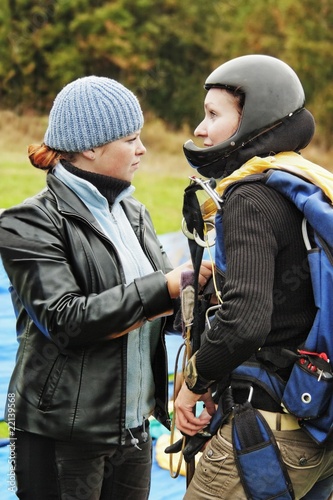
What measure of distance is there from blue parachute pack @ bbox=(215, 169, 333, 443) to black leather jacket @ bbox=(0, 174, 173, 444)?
1.54 feet

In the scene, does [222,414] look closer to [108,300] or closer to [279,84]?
[108,300]

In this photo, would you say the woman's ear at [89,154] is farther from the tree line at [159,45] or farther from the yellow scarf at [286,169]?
the tree line at [159,45]

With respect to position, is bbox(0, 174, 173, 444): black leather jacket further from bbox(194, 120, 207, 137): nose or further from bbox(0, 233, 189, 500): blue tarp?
bbox(0, 233, 189, 500): blue tarp

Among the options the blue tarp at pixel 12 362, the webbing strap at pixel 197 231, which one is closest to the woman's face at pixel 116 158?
the webbing strap at pixel 197 231

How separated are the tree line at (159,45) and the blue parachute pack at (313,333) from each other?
Result: 23.8 metres

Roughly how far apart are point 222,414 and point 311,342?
1.17ft

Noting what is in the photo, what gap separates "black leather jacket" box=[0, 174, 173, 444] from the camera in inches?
107

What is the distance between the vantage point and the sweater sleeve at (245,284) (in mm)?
2258

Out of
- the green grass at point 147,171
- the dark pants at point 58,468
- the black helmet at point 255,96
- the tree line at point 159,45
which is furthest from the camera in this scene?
the tree line at point 159,45

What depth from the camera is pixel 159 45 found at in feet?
100

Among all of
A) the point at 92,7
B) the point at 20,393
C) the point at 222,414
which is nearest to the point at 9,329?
the point at 20,393

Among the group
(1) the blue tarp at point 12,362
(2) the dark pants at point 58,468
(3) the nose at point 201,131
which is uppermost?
(3) the nose at point 201,131

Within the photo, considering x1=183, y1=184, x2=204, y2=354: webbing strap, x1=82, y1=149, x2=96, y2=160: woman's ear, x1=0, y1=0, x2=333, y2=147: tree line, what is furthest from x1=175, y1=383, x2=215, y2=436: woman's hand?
x1=0, y1=0, x2=333, y2=147: tree line

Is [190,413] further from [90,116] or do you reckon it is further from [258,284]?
[90,116]
